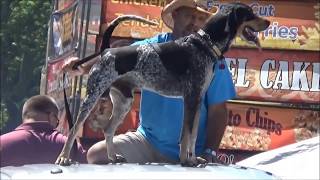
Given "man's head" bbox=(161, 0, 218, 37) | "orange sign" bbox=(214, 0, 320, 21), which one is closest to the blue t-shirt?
"man's head" bbox=(161, 0, 218, 37)

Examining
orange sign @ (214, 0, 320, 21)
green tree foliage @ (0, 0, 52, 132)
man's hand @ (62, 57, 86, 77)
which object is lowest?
green tree foliage @ (0, 0, 52, 132)

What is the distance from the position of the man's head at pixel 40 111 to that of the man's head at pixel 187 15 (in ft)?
7.62

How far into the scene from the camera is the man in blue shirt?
4.25 meters

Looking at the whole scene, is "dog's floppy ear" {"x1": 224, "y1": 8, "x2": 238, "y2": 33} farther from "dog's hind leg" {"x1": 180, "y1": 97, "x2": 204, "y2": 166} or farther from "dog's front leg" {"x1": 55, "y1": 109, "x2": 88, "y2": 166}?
"dog's front leg" {"x1": 55, "y1": 109, "x2": 88, "y2": 166}

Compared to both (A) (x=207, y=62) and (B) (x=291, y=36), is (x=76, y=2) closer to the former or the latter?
(B) (x=291, y=36)

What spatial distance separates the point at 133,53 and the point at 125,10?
194 inches

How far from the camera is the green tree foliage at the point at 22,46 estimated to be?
34250 millimetres

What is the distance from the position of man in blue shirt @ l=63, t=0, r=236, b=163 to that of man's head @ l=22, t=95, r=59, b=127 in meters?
2.21

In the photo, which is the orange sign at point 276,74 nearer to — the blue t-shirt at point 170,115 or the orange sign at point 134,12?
the orange sign at point 134,12

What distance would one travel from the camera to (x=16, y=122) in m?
38.6

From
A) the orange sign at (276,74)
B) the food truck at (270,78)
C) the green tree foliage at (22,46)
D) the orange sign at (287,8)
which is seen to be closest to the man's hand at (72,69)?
the food truck at (270,78)

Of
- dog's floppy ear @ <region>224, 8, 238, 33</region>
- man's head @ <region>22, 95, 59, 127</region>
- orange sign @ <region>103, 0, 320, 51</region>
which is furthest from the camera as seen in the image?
orange sign @ <region>103, 0, 320, 51</region>

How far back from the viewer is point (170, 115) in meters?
4.32

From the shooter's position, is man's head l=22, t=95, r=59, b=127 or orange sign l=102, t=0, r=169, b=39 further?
orange sign l=102, t=0, r=169, b=39
